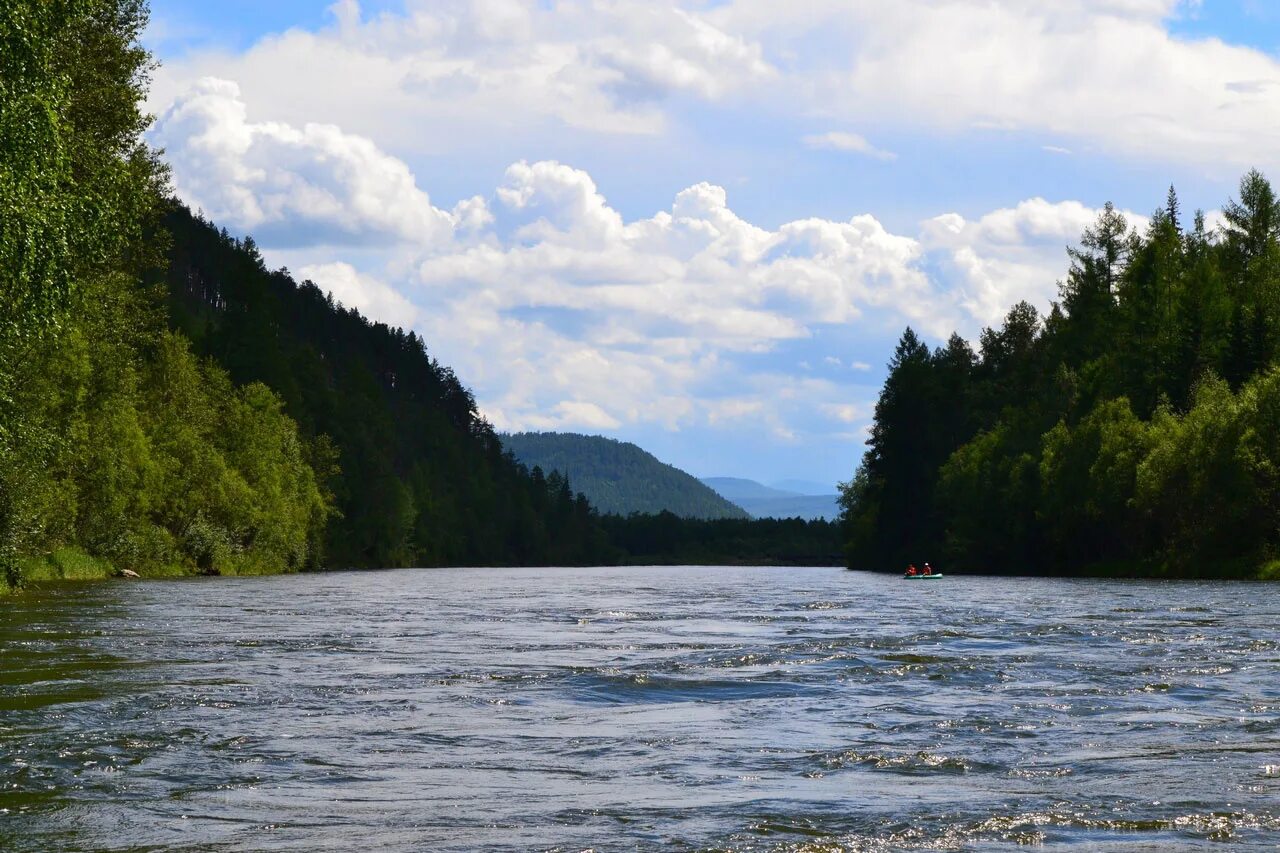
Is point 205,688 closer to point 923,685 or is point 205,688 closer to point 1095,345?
point 923,685

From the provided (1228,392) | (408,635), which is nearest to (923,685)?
(408,635)

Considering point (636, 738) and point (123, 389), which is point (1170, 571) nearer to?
point (123, 389)

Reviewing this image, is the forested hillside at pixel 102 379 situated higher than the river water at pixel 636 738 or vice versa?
the forested hillside at pixel 102 379

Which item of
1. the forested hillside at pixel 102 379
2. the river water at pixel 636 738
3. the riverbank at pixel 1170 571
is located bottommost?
the river water at pixel 636 738

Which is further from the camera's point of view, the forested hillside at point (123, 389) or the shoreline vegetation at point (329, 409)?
the shoreline vegetation at point (329, 409)

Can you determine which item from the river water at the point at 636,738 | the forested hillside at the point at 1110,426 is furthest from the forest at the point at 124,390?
the forested hillside at the point at 1110,426

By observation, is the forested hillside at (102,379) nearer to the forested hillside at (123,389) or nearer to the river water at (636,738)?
the forested hillside at (123,389)

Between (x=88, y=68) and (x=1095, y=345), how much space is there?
298ft

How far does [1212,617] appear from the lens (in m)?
35.8

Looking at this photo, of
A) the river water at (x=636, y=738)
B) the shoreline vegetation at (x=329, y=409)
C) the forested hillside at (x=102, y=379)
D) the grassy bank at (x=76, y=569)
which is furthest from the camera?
the grassy bank at (x=76, y=569)

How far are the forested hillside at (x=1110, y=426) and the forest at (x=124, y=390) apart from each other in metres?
49.5

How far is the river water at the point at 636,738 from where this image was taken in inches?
432

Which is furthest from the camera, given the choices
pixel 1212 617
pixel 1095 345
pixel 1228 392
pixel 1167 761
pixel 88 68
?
pixel 1095 345

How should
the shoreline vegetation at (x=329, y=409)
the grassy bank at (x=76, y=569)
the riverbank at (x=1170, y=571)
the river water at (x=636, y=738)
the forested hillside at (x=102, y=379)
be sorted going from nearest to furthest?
the river water at (x=636, y=738), the forested hillside at (x=102, y=379), the shoreline vegetation at (x=329, y=409), the grassy bank at (x=76, y=569), the riverbank at (x=1170, y=571)
